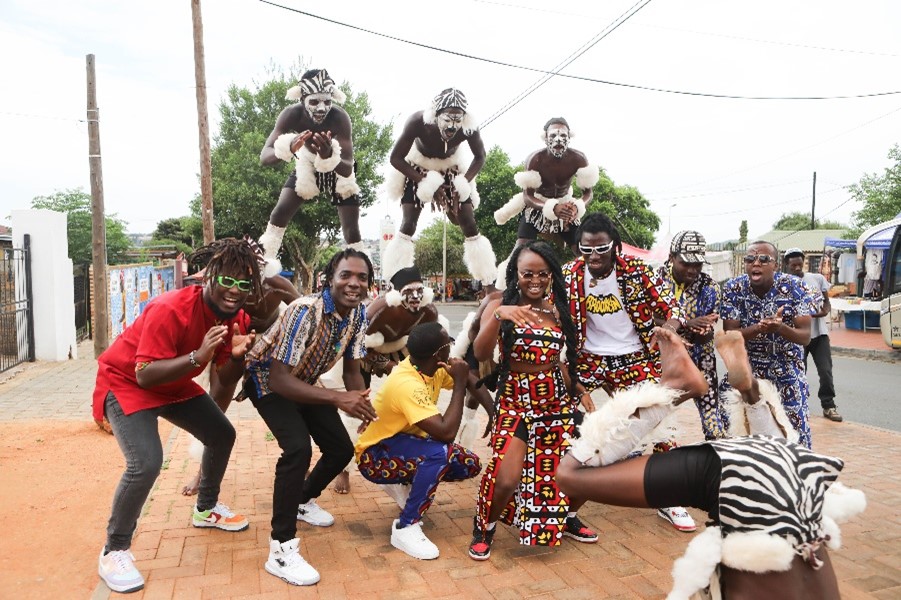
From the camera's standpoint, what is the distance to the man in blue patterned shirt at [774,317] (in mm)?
4258

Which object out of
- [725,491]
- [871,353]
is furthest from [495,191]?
[725,491]

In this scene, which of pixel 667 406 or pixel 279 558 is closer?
pixel 667 406

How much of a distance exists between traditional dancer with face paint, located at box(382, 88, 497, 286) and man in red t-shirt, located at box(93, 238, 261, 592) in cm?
226

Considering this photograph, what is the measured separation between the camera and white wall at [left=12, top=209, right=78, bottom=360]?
458 inches

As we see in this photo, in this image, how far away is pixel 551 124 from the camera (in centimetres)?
558

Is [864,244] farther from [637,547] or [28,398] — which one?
[28,398]

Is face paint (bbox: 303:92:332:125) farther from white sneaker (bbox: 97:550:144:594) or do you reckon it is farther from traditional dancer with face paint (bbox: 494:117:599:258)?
white sneaker (bbox: 97:550:144:594)

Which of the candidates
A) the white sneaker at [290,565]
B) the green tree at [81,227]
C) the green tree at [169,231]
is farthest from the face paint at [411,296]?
the green tree at [169,231]

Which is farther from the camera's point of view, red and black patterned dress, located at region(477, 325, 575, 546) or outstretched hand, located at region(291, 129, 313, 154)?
outstretched hand, located at region(291, 129, 313, 154)

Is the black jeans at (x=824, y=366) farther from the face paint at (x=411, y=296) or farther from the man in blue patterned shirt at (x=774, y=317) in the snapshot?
the face paint at (x=411, y=296)

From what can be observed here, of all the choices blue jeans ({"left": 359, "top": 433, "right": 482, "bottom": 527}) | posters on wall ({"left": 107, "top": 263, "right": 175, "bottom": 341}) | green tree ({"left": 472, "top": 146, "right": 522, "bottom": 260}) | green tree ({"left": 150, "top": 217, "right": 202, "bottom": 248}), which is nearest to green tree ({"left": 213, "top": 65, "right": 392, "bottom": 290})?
posters on wall ({"left": 107, "top": 263, "right": 175, "bottom": 341})

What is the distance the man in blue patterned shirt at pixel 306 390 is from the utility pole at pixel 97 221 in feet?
26.1

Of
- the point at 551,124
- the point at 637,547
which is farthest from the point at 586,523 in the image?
the point at 551,124

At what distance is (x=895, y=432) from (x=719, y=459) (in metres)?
6.09
